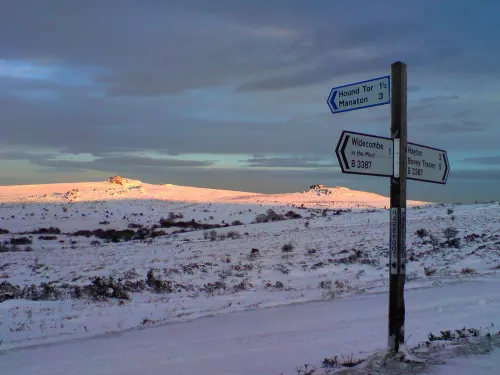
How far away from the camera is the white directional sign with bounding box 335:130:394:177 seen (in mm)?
5297

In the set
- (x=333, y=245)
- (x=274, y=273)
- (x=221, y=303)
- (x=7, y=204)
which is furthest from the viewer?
(x=7, y=204)

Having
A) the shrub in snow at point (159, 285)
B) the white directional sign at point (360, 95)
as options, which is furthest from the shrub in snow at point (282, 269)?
the white directional sign at point (360, 95)

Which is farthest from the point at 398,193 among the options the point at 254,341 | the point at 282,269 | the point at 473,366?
the point at 282,269

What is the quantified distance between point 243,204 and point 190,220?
576 inches

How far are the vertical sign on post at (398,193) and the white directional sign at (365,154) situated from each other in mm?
131

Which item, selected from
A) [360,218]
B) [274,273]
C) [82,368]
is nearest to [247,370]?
[82,368]

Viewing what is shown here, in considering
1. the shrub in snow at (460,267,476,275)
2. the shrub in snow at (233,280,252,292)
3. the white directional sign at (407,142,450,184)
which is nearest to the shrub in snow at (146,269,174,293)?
the shrub in snow at (233,280,252,292)

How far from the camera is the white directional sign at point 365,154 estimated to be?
530 cm

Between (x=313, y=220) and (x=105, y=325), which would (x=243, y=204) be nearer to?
(x=313, y=220)

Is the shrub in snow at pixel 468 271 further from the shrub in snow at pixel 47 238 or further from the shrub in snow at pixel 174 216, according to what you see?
the shrub in snow at pixel 174 216

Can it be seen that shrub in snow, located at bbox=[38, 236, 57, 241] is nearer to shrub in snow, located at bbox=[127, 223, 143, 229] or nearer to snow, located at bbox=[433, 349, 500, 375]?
shrub in snow, located at bbox=[127, 223, 143, 229]

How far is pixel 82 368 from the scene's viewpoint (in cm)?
641

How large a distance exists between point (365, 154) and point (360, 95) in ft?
2.57

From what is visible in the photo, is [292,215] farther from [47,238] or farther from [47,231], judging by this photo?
[47,238]
